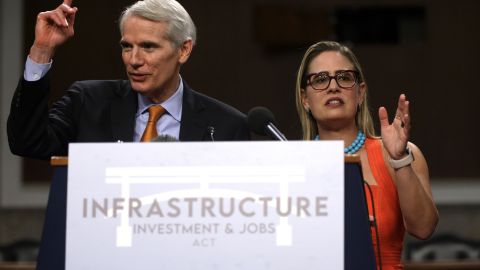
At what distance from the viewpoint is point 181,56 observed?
2842 millimetres

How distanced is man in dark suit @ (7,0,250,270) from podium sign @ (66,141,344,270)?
62 centimetres

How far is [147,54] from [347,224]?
94 cm

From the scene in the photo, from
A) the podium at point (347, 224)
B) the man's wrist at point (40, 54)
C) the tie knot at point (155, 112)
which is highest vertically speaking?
the man's wrist at point (40, 54)

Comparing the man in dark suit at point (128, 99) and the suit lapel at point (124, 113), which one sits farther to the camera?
the suit lapel at point (124, 113)

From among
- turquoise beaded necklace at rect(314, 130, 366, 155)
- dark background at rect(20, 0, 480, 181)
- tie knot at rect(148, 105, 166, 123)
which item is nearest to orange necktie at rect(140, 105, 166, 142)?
tie knot at rect(148, 105, 166, 123)

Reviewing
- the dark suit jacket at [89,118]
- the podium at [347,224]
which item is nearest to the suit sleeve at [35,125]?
the dark suit jacket at [89,118]

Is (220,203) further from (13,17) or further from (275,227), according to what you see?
(13,17)

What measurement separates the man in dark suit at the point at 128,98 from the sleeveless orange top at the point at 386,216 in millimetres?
409

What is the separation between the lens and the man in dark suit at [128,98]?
2.49 metres

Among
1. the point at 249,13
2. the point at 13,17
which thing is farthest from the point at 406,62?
the point at 13,17

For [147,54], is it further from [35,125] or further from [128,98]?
[35,125]

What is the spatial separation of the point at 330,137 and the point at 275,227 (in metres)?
0.98

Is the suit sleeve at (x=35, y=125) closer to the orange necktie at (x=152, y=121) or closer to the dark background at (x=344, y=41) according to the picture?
the orange necktie at (x=152, y=121)

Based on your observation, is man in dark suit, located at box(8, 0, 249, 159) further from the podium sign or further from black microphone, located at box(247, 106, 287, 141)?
the podium sign
